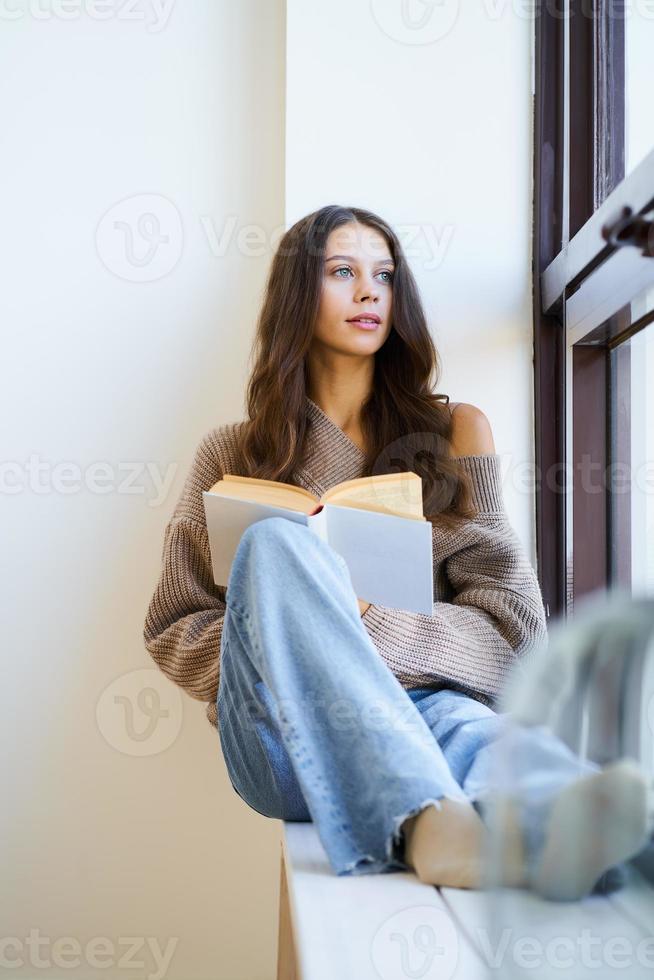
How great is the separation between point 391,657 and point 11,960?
108cm

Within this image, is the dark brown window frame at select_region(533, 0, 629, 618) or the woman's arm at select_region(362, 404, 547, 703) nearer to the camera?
the woman's arm at select_region(362, 404, 547, 703)

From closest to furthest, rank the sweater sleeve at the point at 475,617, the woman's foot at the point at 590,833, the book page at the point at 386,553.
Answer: the woman's foot at the point at 590,833 < the book page at the point at 386,553 < the sweater sleeve at the point at 475,617

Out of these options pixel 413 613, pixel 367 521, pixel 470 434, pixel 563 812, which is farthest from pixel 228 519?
pixel 563 812

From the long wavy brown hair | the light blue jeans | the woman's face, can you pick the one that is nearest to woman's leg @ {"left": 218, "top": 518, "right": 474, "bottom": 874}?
the light blue jeans

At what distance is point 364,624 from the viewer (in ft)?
4.30

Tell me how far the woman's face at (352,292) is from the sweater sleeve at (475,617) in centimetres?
25

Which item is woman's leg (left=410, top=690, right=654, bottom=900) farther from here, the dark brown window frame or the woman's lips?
the woman's lips

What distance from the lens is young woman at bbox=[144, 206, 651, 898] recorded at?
809mm

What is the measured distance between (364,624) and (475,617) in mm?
167

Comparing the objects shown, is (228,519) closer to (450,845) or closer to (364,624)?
(364,624)

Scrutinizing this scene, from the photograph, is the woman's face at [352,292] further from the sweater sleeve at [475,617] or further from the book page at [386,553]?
the book page at [386,553]

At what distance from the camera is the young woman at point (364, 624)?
81 cm

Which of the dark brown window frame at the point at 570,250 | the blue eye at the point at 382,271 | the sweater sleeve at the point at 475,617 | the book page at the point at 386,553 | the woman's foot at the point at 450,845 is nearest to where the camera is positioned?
the woman's foot at the point at 450,845

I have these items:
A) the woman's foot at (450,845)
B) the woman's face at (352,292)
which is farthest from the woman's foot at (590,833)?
the woman's face at (352,292)
